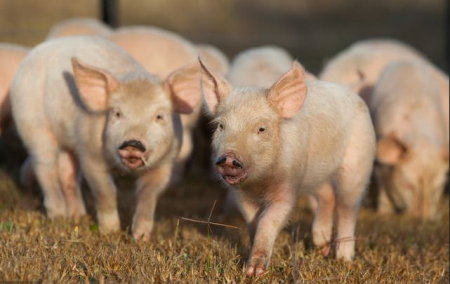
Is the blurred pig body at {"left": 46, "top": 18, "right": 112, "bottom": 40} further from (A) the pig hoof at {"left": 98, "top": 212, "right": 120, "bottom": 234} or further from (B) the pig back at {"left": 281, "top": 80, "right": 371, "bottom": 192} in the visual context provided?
(B) the pig back at {"left": 281, "top": 80, "right": 371, "bottom": 192}

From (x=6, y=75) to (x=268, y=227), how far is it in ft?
12.7

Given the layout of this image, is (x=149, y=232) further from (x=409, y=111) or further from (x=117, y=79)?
(x=409, y=111)

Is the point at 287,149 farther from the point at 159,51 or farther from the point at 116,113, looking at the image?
the point at 159,51

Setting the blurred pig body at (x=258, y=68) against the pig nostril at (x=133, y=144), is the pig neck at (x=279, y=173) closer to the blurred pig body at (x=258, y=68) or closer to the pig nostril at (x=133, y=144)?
the pig nostril at (x=133, y=144)

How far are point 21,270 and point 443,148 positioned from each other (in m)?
5.06

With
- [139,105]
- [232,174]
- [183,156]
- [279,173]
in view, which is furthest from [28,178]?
[232,174]

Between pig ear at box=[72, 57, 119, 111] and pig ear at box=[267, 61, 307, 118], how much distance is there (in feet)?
5.00

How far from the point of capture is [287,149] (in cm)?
510

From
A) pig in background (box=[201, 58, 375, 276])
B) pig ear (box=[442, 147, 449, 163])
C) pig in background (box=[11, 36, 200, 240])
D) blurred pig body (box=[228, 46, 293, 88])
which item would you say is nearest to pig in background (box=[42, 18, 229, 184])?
blurred pig body (box=[228, 46, 293, 88])

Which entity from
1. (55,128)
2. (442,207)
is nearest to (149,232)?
(55,128)

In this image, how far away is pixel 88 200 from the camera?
25.3ft

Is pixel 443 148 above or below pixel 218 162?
below

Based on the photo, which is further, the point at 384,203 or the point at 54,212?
the point at 384,203

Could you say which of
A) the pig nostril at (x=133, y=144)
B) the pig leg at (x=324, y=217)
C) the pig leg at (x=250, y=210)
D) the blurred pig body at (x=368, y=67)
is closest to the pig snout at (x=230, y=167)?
the pig leg at (x=250, y=210)
